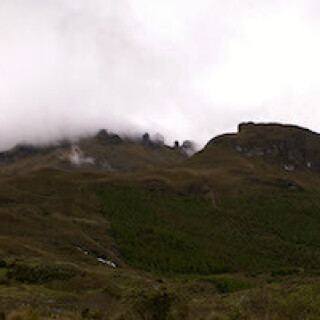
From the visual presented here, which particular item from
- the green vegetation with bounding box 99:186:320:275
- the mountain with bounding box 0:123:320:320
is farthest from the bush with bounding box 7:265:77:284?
the green vegetation with bounding box 99:186:320:275

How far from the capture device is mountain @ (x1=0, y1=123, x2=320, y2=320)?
29.5 m

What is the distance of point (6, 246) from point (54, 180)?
83044mm

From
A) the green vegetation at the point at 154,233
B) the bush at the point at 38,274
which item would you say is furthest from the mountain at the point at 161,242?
the green vegetation at the point at 154,233

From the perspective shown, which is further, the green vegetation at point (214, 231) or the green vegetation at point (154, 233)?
the green vegetation at point (214, 231)

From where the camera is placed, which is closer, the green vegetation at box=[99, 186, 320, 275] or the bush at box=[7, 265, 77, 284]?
A: the bush at box=[7, 265, 77, 284]

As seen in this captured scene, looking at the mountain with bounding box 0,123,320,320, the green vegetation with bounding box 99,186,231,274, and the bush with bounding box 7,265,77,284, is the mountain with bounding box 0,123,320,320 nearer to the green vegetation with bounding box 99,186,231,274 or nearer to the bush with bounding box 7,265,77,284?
the bush with bounding box 7,265,77,284

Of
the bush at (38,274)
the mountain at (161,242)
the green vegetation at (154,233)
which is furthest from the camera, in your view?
the green vegetation at (154,233)

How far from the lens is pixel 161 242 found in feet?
330

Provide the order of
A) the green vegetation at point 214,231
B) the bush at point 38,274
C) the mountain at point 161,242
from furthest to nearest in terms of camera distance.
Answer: the green vegetation at point 214,231 → the bush at point 38,274 → the mountain at point 161,242

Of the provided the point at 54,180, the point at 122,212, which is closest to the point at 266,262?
the point at 122,212

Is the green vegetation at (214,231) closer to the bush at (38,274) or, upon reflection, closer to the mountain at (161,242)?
the mountain at (161,242)

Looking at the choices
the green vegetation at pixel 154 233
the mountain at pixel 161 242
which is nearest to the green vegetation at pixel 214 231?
the green vegetation at pixel 154 233

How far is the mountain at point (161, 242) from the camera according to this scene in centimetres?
2948

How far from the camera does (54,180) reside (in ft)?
471
